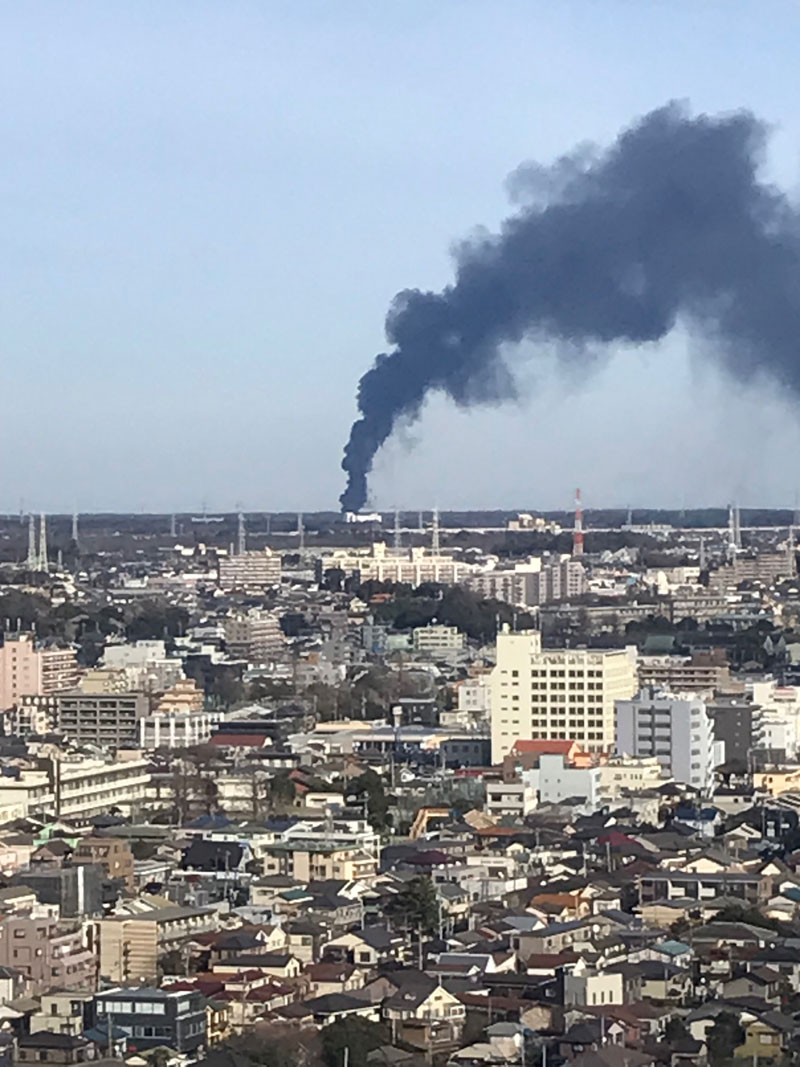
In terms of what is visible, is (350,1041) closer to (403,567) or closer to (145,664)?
(145,664)

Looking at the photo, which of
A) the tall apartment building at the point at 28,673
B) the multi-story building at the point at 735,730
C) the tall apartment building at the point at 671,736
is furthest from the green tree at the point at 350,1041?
the tall apartment building at the point at 28,673

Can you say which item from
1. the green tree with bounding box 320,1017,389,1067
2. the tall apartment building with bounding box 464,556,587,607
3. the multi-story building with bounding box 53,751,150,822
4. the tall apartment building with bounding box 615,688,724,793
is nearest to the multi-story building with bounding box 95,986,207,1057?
the green tree with bounding box 320,1017,389,1067

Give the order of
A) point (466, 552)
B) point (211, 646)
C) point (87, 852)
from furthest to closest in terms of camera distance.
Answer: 1. point (466, 552)
2. point (211, 646)
3. point (87, 852)

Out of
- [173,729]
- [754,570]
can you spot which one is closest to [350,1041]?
[173,729]

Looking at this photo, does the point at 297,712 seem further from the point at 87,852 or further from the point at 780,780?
the point at 87,852

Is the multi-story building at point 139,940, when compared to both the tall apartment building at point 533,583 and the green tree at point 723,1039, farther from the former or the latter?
the tall apartment building at point 533,583

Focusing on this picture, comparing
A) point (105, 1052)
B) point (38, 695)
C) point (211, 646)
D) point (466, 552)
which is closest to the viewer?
point (105, 1052)

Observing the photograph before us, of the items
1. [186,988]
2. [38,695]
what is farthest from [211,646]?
[186,988]
